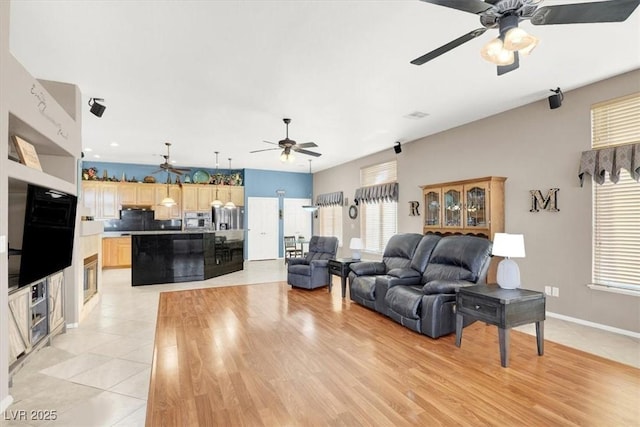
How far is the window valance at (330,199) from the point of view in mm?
9383

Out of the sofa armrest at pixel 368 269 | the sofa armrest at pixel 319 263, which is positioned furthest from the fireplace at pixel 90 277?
the sofa armrest at pixel 368 269

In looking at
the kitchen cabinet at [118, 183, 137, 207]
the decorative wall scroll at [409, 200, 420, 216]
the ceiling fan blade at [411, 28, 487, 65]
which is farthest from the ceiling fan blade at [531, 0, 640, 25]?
→ the kitchen cabinet at [118, 183, 137, 207]

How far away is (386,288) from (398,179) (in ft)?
11.4

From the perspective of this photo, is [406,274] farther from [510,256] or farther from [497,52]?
[497,52]

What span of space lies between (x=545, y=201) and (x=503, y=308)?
231cm

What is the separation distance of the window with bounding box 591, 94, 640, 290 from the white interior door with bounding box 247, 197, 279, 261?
328 inches

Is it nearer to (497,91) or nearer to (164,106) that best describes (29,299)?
(164,106)

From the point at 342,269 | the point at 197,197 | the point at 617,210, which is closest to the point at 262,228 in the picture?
the point at 197,197

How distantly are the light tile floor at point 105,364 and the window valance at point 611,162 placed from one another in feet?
6.03

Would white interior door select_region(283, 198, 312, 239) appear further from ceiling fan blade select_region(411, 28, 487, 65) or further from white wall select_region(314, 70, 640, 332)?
ceiling fan blade select_region(411, 28, 487, 65)

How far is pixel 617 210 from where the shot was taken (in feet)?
12.5

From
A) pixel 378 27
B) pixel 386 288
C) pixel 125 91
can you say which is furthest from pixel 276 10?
pixel 386 288

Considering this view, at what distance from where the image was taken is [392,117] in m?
5.26

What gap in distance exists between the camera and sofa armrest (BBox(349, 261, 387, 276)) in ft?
16.8
